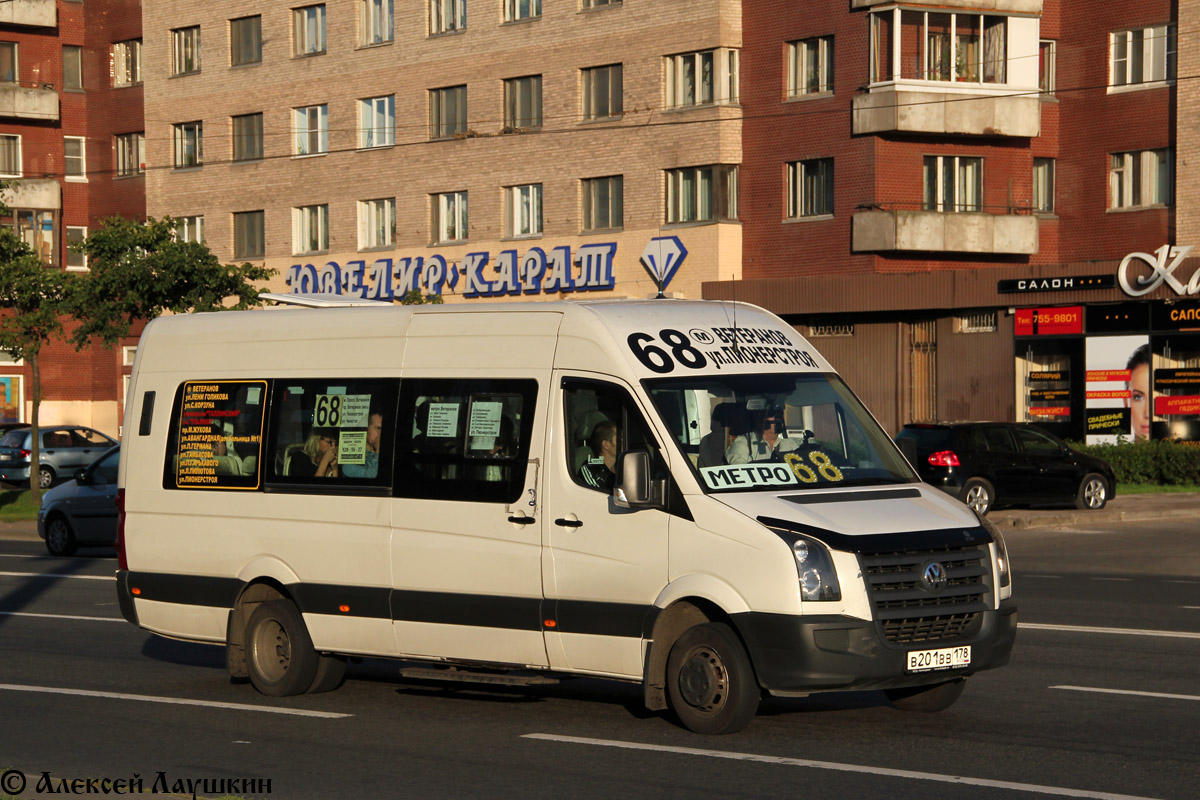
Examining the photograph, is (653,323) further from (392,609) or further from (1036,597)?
(1036,597)

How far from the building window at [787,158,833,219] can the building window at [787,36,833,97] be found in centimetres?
170

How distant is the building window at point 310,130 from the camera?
5222 centimetres

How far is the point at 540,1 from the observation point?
46.8 m

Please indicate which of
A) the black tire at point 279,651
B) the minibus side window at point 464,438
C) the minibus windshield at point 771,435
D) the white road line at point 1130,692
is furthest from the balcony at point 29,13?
the white road line at point 1130,692

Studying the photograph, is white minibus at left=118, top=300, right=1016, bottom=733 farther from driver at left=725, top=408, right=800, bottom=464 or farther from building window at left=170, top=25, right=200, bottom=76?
building window at left=170, top=25, right=200, bottom=76

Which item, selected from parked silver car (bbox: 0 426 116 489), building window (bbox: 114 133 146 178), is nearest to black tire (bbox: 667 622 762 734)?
parked silver car (bbox: 0 426 116 489)

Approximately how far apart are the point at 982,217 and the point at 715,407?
107ft

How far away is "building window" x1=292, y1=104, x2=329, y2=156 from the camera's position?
5222 cm

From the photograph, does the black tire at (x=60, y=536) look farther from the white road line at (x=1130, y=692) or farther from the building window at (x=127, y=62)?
the building window at (x=127, y=62)

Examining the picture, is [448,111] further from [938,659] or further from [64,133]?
[938,659]

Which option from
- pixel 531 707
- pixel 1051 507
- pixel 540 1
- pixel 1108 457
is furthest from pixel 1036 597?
pixel 540 1

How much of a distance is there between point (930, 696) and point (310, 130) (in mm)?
44880

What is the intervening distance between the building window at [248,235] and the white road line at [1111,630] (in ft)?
139

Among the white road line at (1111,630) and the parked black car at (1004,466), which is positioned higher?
the parked black car at (1004,466)
